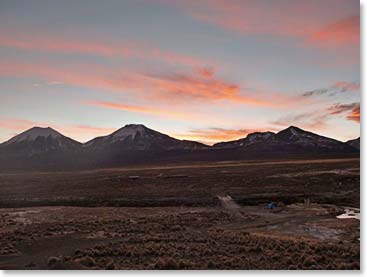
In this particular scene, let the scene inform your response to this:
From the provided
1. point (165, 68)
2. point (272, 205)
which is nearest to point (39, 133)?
point (165, 68)

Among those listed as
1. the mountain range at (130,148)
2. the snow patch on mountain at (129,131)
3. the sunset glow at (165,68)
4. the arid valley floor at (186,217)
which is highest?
the sunset glow at (165,68)

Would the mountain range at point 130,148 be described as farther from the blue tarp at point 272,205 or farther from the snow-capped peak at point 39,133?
the blue tarp at point 272,205

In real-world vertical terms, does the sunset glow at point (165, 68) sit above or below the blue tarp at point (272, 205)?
above

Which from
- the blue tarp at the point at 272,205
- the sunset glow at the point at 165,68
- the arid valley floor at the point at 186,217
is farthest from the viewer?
the blue tarp at the point at 272,205

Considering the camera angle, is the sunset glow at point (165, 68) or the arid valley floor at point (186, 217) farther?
the sunset glow at point (165, 68)

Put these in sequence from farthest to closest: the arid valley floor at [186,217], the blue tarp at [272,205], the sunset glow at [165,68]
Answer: the blue tarp at [272,205]
the sunset glow at [165,68]
the arid valley floor at [186,217]

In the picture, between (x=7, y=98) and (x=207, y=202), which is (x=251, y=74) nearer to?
(x=207, y=202)

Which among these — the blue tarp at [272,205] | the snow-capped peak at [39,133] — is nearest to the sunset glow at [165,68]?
the snow-capped peak at [39,133]
